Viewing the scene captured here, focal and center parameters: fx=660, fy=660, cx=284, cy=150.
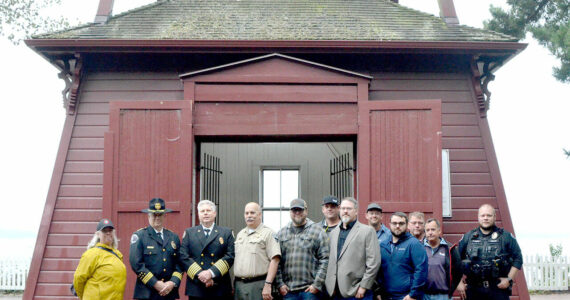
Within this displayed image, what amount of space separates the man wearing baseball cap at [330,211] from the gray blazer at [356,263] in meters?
0.29

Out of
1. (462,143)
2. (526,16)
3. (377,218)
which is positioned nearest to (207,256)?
(377,218)

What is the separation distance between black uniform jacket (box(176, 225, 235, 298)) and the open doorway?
17.9ft

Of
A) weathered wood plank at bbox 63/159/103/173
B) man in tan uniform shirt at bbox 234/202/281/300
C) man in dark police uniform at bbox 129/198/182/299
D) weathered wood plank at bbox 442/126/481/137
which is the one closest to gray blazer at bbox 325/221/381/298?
man in tan uniform shirt at bbox 234/202/281/300

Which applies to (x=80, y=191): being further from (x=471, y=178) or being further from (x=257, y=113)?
(x=471, y=178)

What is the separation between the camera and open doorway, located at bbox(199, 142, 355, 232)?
39.6 ft

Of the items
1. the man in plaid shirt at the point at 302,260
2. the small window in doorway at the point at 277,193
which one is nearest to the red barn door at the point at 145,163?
the man in plaid shirt at the point at 302,260

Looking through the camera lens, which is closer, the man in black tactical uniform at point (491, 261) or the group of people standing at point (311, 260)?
the group of people standing at point (311, 260)

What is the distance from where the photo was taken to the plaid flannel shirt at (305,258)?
6.02m

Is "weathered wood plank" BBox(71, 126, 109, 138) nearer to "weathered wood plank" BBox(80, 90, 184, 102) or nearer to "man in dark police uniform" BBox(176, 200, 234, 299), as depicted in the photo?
"weathered wood plank" BBox(80, 90, 184, 102)

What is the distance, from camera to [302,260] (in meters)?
6.06

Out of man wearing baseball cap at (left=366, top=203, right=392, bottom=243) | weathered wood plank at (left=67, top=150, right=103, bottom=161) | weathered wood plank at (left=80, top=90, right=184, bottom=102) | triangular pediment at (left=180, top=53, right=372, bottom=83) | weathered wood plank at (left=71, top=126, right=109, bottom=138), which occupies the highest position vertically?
triangular pediment at (left=180, top=53, right=372, bottom=83)

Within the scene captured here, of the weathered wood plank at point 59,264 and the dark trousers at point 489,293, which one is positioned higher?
the weathered wood plank at point 59,264

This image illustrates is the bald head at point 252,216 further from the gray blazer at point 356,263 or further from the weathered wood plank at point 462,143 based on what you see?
the weathered wood plank at point 462,143

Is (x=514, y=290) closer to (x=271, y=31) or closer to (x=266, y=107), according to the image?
(x=266, y=107)
